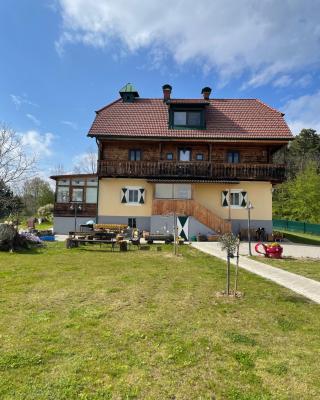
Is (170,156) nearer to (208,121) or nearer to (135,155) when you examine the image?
(135,155)

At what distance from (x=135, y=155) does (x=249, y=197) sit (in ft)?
31.1

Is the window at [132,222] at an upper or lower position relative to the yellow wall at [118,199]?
lower

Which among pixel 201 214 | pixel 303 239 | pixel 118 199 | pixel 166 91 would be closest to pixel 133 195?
pixel 118 199

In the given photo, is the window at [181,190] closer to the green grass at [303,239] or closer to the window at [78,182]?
the window at [78,182]

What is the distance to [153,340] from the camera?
4645 mm

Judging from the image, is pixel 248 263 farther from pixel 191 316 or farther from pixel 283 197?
pixel 283 197

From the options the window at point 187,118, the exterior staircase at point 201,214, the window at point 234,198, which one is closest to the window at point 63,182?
the exterior staircase at point 201,214

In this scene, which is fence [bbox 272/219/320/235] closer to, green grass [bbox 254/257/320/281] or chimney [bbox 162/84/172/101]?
chimney [bbox 162/84/172/101]

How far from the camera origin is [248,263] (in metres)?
12.2

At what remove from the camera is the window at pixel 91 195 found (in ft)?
84.1

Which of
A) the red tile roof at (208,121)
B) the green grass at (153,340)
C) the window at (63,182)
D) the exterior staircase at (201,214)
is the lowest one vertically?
the green grass at (153,340)

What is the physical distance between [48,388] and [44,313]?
254 cm

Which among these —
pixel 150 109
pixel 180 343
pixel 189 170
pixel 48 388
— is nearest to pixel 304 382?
pixel 180 343

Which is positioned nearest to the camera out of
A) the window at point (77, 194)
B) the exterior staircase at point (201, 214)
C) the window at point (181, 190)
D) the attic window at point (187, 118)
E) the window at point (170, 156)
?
the exterior staircase at point (201, 214)
